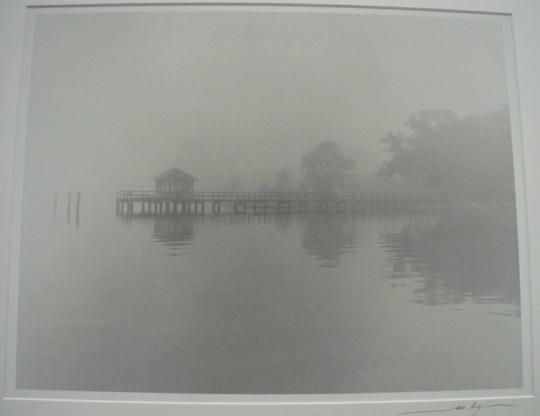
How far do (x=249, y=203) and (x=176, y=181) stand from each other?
305mm

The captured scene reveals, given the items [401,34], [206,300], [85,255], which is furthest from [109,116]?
[401,34]

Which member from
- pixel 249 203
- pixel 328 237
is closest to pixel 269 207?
pixel 249 203

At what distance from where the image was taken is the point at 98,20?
1490 millimetres

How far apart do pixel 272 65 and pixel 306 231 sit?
70 centimetres

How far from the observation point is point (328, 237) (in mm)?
1416

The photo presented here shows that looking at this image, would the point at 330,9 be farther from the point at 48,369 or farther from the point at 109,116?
the point at 48,369

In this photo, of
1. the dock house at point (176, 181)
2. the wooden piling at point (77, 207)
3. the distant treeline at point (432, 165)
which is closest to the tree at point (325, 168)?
the distant treeline at point (432, 165)

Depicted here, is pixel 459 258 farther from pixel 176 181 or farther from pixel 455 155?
pixel 176 181

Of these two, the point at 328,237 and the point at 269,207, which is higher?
the point at 269,207

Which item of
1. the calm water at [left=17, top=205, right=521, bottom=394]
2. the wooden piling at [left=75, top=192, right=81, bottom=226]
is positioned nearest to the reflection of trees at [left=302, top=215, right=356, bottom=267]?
the calm water at [left=17, top=205, right=521, bottom=394]

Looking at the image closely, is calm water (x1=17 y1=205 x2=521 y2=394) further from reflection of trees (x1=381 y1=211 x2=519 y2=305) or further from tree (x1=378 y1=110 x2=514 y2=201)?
tree (x1=378 y1=110 x2=514 y2=201)

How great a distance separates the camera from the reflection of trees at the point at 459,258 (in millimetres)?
1406
